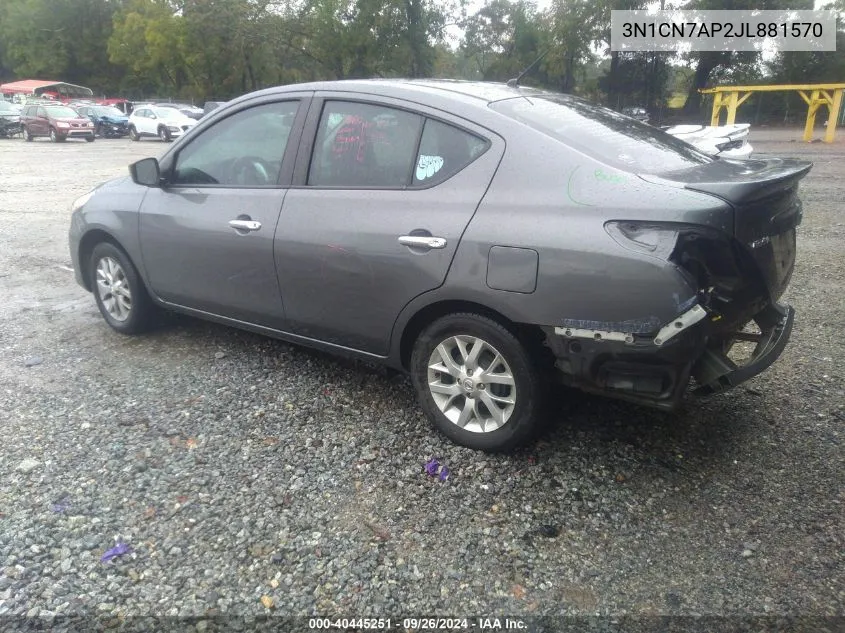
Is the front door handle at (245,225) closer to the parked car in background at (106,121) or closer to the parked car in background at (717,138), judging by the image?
the parked car in background at (717,138)

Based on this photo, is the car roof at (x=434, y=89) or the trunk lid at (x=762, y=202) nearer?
the trunk lid at (x=762, y=202)

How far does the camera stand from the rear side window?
3.12m

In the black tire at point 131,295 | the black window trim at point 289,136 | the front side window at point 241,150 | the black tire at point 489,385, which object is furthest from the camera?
the black tire at point 131,295

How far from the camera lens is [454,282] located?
119 inches

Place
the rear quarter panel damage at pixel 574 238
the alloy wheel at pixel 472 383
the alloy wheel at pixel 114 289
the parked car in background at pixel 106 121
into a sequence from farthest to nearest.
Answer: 1. the parked car in background at pixel 106 121
2. the alloy wheel at pixel 114 289
3. the alloy wheel at pixel 472 383
4. the rear quarter panel damage at pixel 574 238

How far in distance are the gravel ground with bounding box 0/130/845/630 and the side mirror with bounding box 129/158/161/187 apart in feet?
3.84

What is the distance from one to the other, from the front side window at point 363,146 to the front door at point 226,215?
214 millimetres

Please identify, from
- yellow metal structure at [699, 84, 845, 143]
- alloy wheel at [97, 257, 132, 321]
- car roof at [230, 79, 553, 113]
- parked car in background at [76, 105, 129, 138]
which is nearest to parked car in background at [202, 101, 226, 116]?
car roof at [230, 79, 553, 113]

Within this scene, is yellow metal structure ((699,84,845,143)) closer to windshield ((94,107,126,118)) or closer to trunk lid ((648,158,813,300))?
trunk lid ((648,158,813,300))

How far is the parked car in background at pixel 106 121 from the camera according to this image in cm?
3266

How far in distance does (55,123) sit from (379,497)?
31.1m

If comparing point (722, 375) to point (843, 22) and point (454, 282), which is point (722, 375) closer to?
point (454, 282)

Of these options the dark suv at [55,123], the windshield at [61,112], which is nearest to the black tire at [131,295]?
the dark suv at [55,123]

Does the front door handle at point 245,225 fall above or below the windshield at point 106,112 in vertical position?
below
